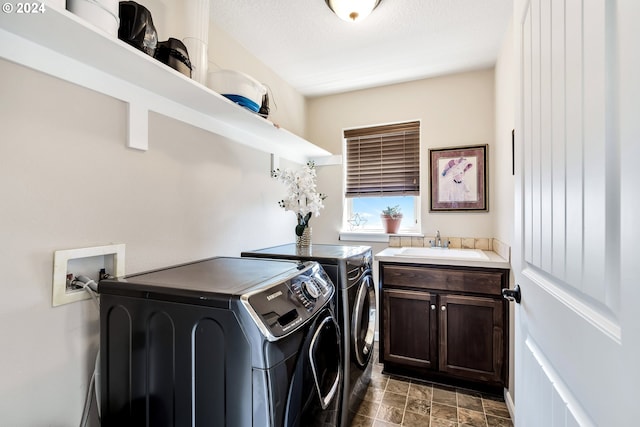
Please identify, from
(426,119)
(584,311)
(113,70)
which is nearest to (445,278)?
(426,119)

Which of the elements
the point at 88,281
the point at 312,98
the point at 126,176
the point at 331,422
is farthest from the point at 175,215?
the point at 312,98

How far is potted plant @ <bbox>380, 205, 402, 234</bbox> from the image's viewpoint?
2785 millimetres

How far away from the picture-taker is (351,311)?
1.62m

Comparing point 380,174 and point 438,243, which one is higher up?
point 380,174

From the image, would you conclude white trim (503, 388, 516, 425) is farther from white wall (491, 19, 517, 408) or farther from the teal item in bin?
the teal item in bin

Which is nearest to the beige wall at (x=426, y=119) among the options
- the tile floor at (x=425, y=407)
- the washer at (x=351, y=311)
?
the washer at (x=351, y=311)

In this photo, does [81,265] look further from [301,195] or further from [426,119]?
[426,119]

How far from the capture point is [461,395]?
Result: 200 cm

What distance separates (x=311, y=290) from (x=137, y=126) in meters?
1.03

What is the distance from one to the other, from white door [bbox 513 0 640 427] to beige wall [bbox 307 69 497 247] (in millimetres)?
1752

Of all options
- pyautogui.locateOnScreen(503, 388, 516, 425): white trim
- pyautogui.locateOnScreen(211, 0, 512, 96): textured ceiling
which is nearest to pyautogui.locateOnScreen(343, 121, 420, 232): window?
pyautogui.locateOnScreen(211, 0, 512, 96): textured ceiling

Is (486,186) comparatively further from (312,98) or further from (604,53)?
(604,53)

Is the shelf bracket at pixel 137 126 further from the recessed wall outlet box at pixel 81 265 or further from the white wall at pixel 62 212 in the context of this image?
the recessed wall outlet box at pixel 81 265

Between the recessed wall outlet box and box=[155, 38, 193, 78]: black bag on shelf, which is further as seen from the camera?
box=[155, 38, 193, 78]: black bag on shelf
